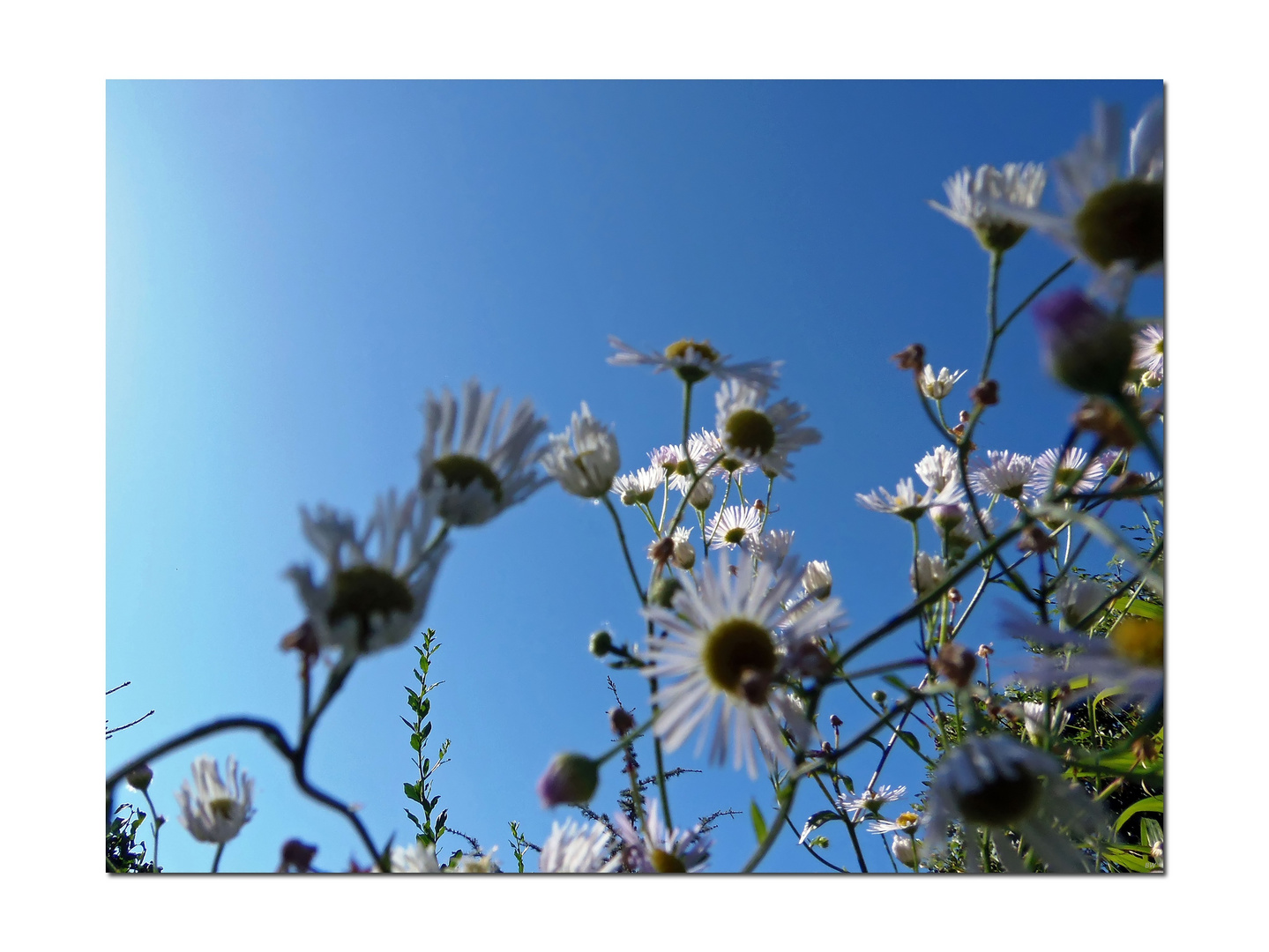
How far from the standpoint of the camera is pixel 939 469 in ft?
2.81

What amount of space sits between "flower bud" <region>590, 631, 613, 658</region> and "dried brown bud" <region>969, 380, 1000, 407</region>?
0.30 m

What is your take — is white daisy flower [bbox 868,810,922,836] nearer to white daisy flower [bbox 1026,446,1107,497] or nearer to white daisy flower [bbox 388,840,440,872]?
white daisy flower [bbox 1026,446,1107,497]

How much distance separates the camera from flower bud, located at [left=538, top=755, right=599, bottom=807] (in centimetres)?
59

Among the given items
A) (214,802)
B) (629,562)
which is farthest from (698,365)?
(214,802)

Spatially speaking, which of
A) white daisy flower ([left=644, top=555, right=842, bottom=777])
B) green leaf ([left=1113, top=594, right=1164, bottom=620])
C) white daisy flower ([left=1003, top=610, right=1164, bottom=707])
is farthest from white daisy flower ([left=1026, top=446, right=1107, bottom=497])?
white daisy flower ([left=644, top=555, right=842, bottom=777])

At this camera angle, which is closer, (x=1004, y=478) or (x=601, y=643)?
(x=601, y=643)

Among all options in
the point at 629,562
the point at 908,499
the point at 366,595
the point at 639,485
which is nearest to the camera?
the point at 366,595

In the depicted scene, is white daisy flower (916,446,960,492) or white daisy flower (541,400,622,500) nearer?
white daisy flower (541,400,622,500)

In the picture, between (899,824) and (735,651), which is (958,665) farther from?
(899,824)

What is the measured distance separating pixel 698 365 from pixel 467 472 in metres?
0.27

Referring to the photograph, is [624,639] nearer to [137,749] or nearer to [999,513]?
[999,513]

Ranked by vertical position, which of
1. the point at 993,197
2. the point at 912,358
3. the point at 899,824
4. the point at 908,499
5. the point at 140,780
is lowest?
the point at 899,824

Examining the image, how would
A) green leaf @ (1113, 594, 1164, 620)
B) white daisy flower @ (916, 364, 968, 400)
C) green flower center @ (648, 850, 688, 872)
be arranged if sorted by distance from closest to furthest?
green flower center @ (648, 850, 688, 872)
green leaf @ (1113, 594, 1164, 620)
white daisy flower @ (916, 364, 968, 400)
